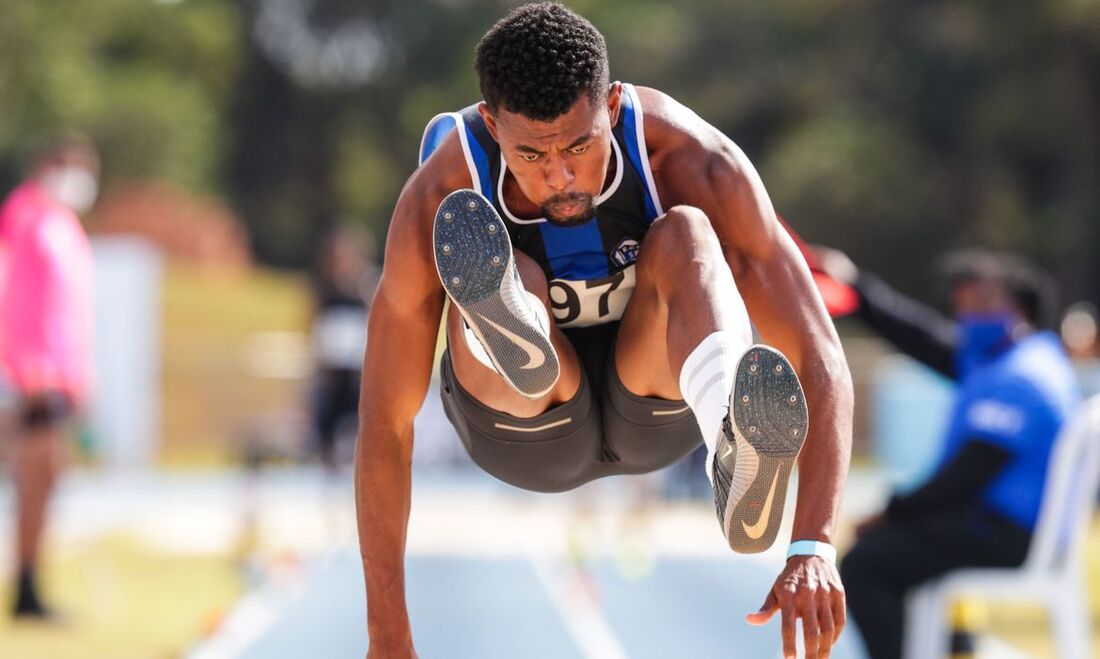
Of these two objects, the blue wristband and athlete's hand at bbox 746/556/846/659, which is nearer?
athlete's hand at bbox 746/556/846/659

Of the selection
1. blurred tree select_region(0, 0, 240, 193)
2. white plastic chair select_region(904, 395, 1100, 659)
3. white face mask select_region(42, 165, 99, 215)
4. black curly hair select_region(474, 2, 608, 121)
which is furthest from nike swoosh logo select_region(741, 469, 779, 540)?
blurred tree select_region(0, 0, 240, 193)

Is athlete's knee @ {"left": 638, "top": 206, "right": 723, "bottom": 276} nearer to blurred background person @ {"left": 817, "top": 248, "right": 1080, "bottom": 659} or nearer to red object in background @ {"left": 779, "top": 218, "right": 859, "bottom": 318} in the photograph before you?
red object in background @ {"left": 779, "top": 218, "right": 859, "bottom": 318}

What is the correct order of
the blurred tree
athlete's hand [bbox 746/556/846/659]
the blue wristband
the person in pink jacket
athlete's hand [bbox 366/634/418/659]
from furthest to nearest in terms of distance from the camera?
the blurred tree
the person in pink jacket
athlete's hand [bbox 366/634/418/659]
the blue wristband
athlete's hand [bbox 746/556/846/659]

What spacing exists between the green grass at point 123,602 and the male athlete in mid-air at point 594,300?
9.99 feet

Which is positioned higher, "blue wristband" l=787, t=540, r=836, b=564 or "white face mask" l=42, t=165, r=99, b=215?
A: "blue wristband" l=787, t=540, r=836, b=564

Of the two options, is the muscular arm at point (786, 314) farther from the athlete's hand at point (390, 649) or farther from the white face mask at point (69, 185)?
the white face mask at point (69, 185)

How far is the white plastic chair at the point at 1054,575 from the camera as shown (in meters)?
4.54

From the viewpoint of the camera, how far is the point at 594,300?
3139 millimetres

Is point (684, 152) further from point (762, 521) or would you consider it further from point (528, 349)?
point (762, 521)

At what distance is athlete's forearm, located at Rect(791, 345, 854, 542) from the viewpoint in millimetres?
2463

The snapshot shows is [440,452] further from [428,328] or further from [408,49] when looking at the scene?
[408,49]

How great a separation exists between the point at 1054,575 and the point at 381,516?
271 cm

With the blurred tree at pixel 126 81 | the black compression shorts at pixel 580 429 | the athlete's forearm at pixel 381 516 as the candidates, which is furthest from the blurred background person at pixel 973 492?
the blurred tree at pixel 126 81

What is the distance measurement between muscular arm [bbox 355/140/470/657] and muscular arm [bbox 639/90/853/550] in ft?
1.50
